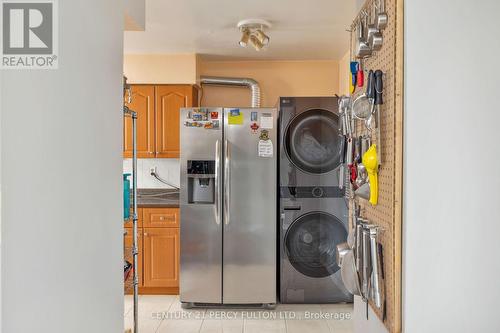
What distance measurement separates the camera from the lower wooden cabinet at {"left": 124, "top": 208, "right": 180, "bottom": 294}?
13.0 feet

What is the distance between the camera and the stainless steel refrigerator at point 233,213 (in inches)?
145

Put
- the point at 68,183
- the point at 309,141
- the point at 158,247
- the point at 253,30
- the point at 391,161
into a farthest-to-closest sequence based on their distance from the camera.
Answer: the point at 158,247
the point at 309,141
the point at 253,30
the point at 391,161
the point at 68,183

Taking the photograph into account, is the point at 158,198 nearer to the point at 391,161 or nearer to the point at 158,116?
the point at 158,116

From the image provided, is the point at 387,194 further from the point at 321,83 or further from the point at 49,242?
the point at 321,83

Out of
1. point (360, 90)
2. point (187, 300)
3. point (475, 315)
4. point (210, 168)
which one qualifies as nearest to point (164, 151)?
point (210, 168)

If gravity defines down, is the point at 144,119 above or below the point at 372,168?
above

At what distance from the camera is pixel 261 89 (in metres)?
4.64

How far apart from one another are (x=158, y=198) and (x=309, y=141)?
170 cm

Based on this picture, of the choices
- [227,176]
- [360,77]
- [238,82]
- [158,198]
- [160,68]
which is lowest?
[158,198]

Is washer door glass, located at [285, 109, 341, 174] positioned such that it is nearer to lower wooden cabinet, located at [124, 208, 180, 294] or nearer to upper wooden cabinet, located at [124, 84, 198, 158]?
upper wooden cabinet, located at [124, 84, 198, 158]

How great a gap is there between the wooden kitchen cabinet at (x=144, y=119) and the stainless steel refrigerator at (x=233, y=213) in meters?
0.70

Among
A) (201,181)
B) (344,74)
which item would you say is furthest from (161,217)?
(344,74)

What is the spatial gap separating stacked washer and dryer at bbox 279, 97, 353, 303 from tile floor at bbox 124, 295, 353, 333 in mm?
169

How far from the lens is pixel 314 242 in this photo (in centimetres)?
381
